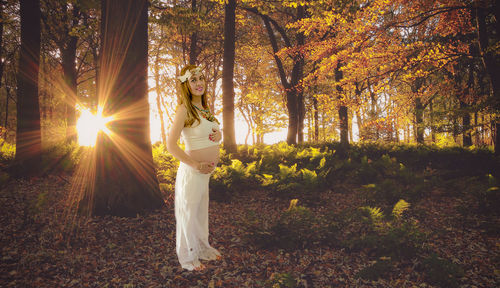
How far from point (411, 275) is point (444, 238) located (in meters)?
1.83

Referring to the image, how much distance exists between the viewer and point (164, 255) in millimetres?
4207

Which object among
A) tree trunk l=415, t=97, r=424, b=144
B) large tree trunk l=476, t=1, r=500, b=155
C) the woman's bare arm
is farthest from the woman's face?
tree trunk l=415, t=97, r=424, b=144

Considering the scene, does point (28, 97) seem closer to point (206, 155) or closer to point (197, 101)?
point (197, 101)

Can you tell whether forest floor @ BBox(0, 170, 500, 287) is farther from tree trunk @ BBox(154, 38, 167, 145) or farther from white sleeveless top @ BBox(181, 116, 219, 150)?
tree trunk @ BBox(154, 38, 167, 145)

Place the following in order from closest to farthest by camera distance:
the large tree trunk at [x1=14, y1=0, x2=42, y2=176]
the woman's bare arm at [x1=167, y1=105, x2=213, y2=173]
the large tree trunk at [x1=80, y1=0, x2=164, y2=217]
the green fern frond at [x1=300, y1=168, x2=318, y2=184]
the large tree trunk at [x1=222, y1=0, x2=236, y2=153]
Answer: the woman's bare arm at [x1=167, y1=105, x2=213, y2=173]
the large tree trunk at [x1=80, y1=0, x2=164, y2=217]
the green fern frond at [x1=300, y1=168, x2=318, y2=184]
the large tree trunk at [x1=14, y1=0, x2=42, y2=176]
the large tree trunk at [x1=222, y1=0, x2=236, y2=153]

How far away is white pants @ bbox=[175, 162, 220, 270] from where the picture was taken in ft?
10.9

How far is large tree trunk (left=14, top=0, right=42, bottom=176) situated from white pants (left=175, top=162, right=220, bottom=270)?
6.47m

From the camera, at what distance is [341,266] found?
161 inches

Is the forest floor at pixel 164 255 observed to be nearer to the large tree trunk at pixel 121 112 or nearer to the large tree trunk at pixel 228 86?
the large tree trunk at pixel 121 112

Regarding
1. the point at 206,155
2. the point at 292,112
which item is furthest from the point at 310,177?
the point at 292,112

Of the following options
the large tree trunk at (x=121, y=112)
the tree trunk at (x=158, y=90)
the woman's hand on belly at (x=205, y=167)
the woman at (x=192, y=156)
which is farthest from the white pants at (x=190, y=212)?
the tree trunk at (x=158, y=90)

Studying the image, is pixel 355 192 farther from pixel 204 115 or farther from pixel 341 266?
pixel 204 115

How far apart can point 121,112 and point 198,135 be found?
103 inches

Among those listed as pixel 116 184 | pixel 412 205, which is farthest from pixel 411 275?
pixel 116 184
